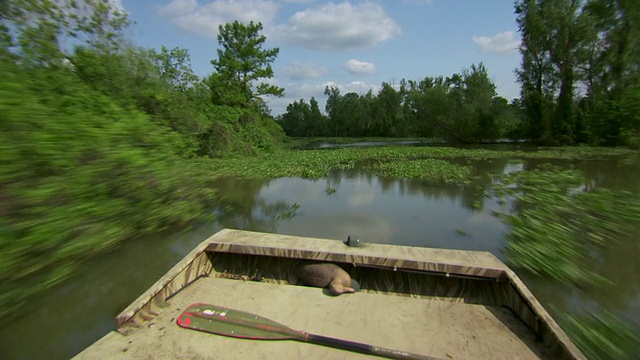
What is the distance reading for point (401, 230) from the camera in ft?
21.5

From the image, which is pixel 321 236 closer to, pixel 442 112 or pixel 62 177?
pixel 62 177

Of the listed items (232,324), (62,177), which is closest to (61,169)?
(62,177)

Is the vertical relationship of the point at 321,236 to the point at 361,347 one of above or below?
below

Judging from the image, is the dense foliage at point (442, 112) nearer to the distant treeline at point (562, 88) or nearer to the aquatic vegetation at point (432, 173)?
the distant treeline at point (562, 88)

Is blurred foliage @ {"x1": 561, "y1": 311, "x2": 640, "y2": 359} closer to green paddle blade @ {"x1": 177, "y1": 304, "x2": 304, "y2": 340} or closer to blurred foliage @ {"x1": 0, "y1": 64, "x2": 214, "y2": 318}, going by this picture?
green paddle blade @ {"x1": 177, "y1": 304, "x2": 304, "y2": 340}

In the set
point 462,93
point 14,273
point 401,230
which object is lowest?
point 401,230

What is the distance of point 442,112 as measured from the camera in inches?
1666

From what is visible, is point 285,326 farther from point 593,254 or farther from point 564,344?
point 593,254

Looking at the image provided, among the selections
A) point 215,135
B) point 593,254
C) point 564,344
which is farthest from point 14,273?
point 215,135

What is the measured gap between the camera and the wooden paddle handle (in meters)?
2.46

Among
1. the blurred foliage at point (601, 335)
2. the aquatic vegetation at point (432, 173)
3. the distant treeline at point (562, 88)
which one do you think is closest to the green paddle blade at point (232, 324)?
the blurred foliage at point (601, 335)

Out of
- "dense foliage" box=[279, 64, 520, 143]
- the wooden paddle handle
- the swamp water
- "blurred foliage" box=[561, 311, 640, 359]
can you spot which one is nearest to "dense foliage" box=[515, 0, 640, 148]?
"dense foliage" box=[279, 64, 520, 143]

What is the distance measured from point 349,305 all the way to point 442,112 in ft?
143

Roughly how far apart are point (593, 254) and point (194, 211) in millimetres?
6487
